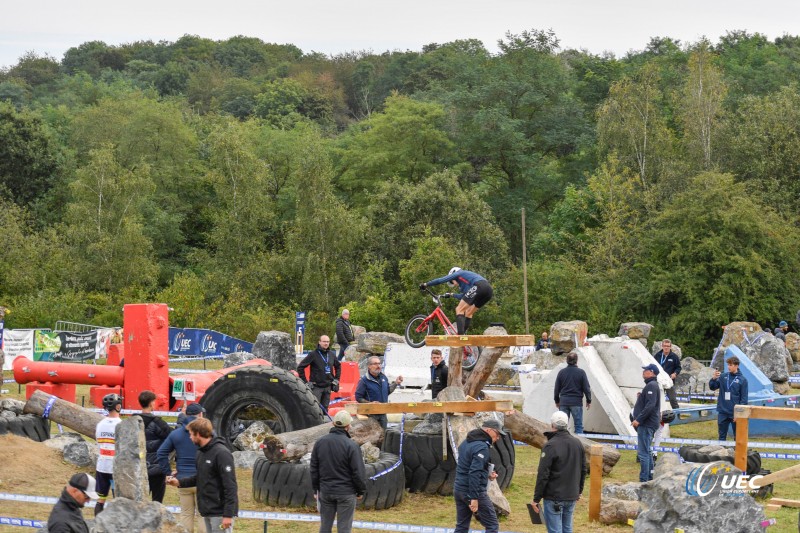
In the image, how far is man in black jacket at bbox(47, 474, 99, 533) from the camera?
820cm

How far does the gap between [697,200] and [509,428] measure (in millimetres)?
24847

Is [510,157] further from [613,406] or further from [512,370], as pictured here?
[613,406]

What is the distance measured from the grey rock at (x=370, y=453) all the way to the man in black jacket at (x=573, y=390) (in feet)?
13.0

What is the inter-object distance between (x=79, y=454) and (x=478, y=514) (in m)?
6.62

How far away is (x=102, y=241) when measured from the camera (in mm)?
48938

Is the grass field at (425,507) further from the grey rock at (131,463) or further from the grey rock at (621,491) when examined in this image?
the grey rock at (131,463)

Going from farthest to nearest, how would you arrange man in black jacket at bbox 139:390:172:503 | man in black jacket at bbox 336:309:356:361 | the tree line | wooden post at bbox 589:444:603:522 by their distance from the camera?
the tree line → man in black jacket at bbox 336:309:356:361 → wooden post at bbox 589:444:603:522 → man in black jacket at bbox 139:390:172:503

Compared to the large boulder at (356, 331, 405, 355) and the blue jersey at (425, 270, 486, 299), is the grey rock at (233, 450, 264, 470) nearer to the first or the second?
the blue jersey at (425, 270, 486, 299)

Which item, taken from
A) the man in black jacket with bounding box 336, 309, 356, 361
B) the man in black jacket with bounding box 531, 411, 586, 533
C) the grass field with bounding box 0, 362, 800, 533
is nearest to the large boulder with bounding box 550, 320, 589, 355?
the man in black jacket with bounding box 336, 309, 356, 361

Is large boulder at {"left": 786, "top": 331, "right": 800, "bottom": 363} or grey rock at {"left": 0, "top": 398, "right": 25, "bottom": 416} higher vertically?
grey rock at {"left": 0, "top": 398, "right": 25, "bottom": 416}

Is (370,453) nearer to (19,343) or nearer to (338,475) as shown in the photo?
(338,475)

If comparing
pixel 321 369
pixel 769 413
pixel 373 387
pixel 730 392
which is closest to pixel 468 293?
pixel 373 387

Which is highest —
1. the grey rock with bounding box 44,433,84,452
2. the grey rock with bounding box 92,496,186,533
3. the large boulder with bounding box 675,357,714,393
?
the grey rock with bounding box 92,496,186,533

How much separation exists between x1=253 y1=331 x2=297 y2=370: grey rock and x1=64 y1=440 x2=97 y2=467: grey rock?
9399 mm
